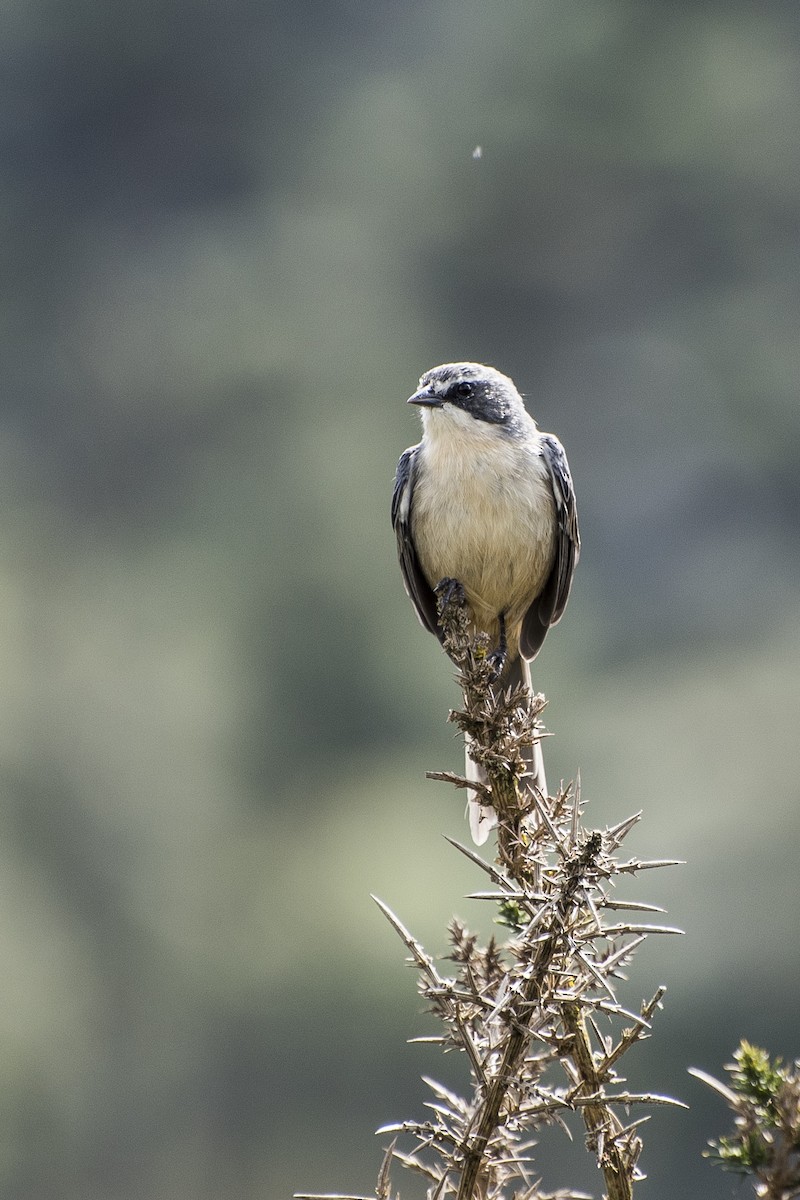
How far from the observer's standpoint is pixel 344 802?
3631cm

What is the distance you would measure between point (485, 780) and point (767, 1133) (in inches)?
63.2

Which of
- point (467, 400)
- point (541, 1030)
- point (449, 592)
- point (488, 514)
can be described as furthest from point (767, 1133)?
point (467, 400)

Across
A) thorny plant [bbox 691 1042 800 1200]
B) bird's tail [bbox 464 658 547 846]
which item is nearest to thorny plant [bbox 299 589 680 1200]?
thorny plant [bbox 691 1042 800 1200]

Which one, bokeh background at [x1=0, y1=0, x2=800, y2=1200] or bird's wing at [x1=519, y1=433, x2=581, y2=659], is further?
bokeh background at [x1=0, y1=0, x2=800, y2=1200]

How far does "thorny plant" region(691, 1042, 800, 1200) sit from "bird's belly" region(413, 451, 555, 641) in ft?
15.2

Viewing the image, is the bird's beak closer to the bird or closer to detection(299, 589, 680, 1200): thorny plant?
the bird

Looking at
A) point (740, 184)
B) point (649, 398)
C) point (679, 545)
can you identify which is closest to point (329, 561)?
point (679, 545)

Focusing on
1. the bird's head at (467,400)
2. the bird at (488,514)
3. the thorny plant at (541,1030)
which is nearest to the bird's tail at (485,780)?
the bird at (488,514)

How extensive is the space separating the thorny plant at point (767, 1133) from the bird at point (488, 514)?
437cm

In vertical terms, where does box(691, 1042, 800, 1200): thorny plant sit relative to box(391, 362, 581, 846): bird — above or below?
below

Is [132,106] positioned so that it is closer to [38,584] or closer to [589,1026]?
[38,584]

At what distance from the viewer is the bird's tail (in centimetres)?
339

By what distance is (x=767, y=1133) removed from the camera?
6.27 feet

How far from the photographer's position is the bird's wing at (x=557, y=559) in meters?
7.12
